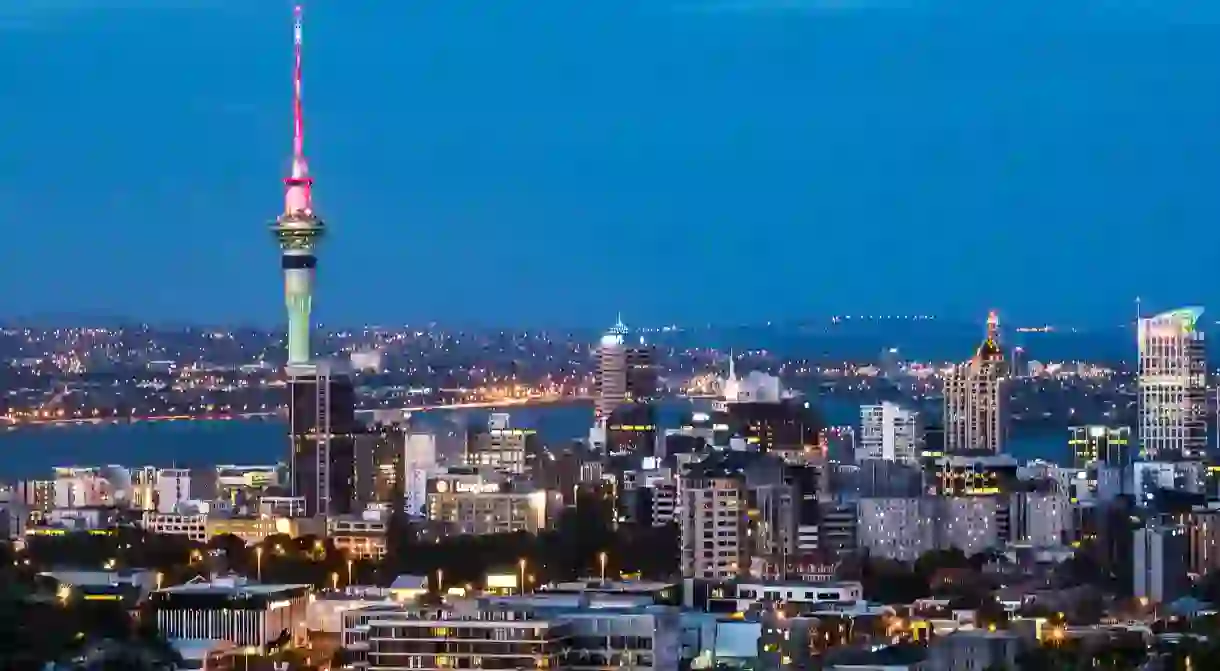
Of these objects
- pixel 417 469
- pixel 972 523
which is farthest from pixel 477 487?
pixel 972 523

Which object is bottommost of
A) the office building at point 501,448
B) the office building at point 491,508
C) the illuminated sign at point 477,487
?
the office building at point 491,508

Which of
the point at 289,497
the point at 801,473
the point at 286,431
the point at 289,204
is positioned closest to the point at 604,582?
the point at 801,473

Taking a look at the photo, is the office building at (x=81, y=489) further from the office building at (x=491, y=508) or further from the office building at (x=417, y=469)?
the office building at (x=491, y=508)

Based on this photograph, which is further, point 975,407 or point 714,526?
point 975,407

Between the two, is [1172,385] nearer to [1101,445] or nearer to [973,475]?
[1101,445]

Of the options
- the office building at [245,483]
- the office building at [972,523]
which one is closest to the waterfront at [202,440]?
the office building at [245,483]

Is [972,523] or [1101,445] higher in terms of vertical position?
[1101,445]

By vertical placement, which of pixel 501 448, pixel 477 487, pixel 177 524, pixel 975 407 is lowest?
pixel 177 524
